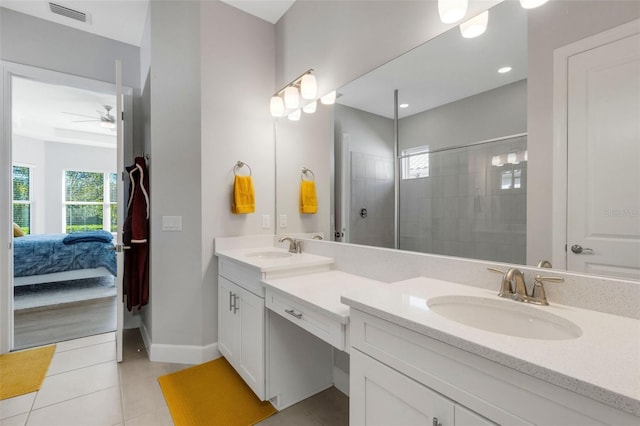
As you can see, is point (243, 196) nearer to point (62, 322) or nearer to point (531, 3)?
point (531, 3)

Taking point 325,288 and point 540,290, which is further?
point 325,288

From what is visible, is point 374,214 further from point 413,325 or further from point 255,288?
point 413,325

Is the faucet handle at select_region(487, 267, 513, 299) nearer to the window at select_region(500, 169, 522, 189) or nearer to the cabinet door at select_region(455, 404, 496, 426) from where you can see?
the window at select_region(500, 169, 522, 189)

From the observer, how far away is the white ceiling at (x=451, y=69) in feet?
3.72

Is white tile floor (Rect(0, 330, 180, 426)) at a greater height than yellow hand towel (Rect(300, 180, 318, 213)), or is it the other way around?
yellow hand towel (Rect(300, 180, 318, 213))

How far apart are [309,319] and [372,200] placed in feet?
2.66

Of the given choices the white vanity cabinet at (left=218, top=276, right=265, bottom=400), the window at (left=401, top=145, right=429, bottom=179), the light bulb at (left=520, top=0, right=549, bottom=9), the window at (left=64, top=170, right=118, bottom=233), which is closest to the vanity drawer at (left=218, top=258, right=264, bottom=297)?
the white vanity cabinet at (left=218, top=276, right=265, bottom=400)

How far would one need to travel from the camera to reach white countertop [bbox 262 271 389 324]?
1154 millimetres

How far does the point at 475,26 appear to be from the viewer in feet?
4.13

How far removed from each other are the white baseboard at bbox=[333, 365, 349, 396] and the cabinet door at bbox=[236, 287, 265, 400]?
1.70ft

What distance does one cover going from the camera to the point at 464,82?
1302 millimetres

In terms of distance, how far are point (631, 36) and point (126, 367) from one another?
322 cm

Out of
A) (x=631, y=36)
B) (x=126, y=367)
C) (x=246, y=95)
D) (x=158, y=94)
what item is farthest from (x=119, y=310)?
(x=631, y=36)

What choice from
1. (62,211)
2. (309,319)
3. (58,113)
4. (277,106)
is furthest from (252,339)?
(62,211)
